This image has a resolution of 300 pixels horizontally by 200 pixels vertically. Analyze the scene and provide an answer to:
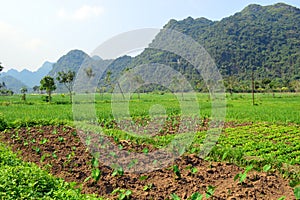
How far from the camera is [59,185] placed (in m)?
4.79

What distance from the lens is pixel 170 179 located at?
5109 millimetres

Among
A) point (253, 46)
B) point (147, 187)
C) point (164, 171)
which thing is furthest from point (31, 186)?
point (253, 46)

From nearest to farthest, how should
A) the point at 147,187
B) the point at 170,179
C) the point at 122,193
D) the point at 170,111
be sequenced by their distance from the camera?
1. the point at 122,193
2. the point at 147,187
3. the point at 170,179
4. the point at 170,111

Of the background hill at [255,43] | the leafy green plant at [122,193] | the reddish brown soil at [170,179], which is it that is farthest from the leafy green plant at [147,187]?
the background hill at [255,43]

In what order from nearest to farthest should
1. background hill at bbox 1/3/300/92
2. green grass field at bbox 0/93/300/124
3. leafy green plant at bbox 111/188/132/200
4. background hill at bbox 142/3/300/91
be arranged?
leafy green plant at bbox 111/188/132/200
green grass field at bbox 0/93/300/124
background hill at bbox 1/3/300/92
background hill at bbox 142/3/300/91

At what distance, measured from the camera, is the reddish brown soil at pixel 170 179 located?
14.7ft

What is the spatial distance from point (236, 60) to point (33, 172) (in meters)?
83.2

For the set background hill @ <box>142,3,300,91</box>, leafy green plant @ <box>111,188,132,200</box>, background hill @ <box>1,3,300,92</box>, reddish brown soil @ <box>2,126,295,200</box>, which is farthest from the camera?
background hill @ <box>142,3,300,91</box>

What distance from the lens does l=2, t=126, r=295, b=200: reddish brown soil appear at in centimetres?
448

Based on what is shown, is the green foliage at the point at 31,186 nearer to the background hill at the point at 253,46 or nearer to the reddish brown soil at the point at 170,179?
the reddish brown soil at the point at 170,179

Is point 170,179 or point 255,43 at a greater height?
point 255,43

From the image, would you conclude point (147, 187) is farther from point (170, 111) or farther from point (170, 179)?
point (170, 111)

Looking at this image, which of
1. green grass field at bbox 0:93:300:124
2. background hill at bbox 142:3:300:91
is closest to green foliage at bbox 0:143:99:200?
green grass field at bbox 0:93:300:124

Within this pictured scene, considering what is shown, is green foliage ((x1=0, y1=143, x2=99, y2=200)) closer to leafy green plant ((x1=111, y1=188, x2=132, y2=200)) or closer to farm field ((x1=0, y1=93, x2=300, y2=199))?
farm field ((x1=0, y1=93, x2=300, y2=199))
